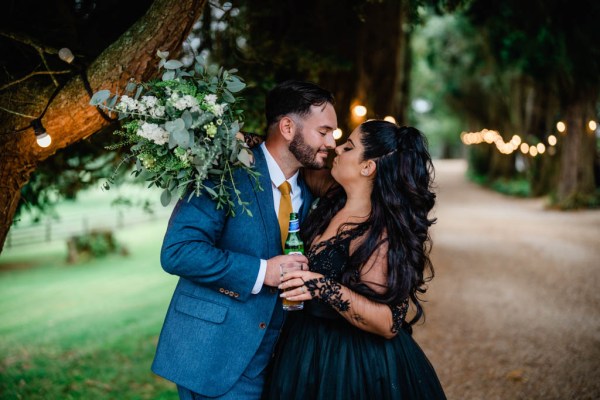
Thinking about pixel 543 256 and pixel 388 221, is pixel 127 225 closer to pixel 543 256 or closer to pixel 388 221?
pixel 543 256

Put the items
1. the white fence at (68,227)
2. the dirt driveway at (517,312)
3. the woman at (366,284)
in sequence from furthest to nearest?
1. the white fence at (68,227)
2. the dirt driveway at (517,312)
3. the woman at (366,284)

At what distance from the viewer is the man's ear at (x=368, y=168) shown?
2570 mm

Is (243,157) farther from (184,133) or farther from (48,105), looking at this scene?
(48,105)

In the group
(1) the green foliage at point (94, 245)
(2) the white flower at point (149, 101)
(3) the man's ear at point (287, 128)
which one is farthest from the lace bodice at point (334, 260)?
(1) the green foliage at point (94, 245)

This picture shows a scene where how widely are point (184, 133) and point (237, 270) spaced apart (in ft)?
2.27

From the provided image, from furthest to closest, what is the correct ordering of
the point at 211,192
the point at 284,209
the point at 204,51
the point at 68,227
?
the point at 68,227 → the point at 204,51 → the point at 284,209 → the point at 211,192

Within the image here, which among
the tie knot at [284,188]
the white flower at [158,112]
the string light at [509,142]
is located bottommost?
the tie knot at [284,188]

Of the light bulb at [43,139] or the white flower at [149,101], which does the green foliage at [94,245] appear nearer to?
the light bulb at [43,139]

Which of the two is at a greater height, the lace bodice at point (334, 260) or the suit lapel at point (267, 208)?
the suit lapel at point (267, 208)

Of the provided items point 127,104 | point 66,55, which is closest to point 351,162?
point 127,104

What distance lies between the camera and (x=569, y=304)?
7.53 meters

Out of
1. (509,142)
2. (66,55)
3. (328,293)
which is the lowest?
(328,293)

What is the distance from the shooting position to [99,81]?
2.43 metres

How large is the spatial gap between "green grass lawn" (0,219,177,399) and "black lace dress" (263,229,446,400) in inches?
126
